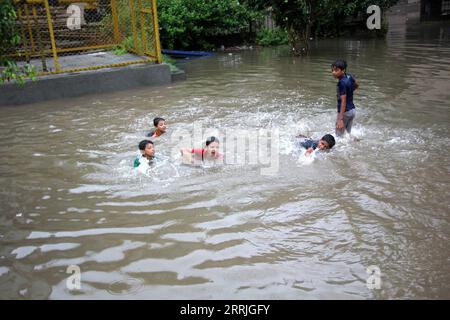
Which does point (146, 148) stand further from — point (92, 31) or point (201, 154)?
point (92, 31)

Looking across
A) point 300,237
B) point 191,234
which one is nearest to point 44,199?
point 191,234

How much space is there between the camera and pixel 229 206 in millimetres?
5348

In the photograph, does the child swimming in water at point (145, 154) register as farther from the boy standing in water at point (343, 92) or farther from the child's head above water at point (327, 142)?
the boy standing in water at point (343, 92)

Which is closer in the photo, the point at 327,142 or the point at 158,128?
the point at 327,142

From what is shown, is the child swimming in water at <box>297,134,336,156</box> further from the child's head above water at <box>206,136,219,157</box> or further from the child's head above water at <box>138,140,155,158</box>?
the child's head above water at <box>138,140,155,158</box>

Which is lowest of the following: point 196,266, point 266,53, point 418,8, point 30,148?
point 196,266

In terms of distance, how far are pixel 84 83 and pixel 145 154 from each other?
574cm

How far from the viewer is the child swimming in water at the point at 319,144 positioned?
6816 mm

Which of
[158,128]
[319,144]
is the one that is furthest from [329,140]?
[158,128]

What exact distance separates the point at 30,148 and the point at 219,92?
5023mm

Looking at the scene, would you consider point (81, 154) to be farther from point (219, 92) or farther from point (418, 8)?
point (418, 8)

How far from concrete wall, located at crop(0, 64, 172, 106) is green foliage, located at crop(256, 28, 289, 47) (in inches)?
325

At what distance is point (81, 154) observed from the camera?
7.24 metres

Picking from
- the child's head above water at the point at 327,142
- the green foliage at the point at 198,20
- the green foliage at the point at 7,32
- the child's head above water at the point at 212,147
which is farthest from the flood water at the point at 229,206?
the green foliage at the point at 198,20
